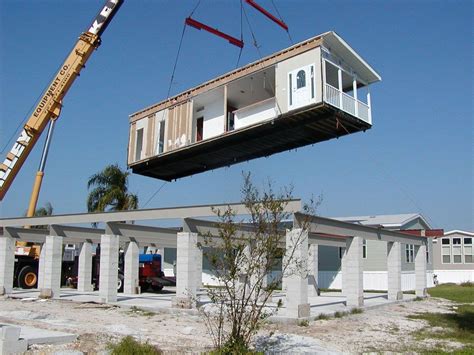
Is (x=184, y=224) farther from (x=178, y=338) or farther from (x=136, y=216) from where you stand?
(x=178, y=338)

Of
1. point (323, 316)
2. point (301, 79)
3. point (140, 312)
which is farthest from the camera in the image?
point (140, 312)

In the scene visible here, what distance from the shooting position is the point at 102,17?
80.0 feet

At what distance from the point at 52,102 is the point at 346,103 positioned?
53.1 feet

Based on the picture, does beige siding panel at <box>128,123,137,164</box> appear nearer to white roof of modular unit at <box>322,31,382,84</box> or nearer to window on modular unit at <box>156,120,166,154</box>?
window on modular unit at <box>156,120,166,154</box>

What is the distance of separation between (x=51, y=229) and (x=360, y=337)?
15.5 m

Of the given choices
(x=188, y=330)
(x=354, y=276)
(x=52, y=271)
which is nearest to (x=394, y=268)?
(x=354, y=276)

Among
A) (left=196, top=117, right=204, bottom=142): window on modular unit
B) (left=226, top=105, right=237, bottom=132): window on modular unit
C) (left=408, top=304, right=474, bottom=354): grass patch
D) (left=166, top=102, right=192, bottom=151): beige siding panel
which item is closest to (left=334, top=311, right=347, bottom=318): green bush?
(left=408, top=304, right=474, bottom=354): grass patch

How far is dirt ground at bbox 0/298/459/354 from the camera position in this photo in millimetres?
11688

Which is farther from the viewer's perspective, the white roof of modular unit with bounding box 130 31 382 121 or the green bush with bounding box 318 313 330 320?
the green bush with bounding box 318 313 330 320

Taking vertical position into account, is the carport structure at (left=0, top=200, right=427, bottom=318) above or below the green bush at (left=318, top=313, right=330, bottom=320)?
above

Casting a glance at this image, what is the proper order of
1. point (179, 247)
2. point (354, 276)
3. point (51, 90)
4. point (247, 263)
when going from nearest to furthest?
point (247, 263)
point (179, 247)
point (354, 276)
point (51, 90)

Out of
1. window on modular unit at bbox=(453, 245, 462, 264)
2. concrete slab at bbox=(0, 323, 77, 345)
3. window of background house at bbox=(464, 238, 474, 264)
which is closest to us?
concrete slab at bbox=(0, 323, 77, 345)

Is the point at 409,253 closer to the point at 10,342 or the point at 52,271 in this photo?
the point at 52,271

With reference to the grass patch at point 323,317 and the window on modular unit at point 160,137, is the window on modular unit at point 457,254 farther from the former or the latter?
the window on modular unit at point 160,137
